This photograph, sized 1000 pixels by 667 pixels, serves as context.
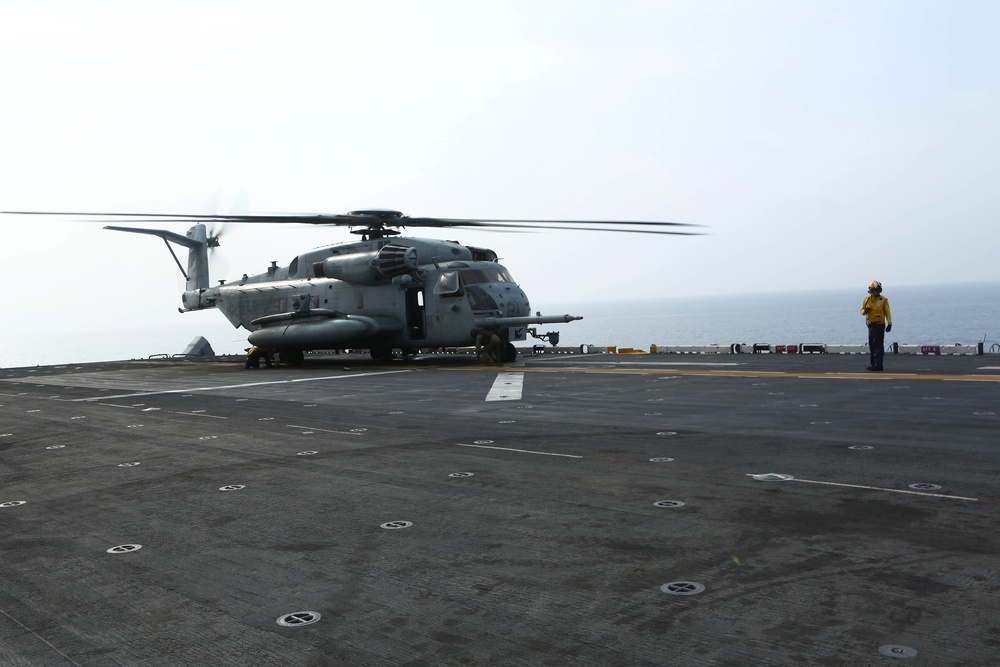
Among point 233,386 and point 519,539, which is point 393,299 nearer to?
point 233,386


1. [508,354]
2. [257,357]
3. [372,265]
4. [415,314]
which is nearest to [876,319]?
[508,354]

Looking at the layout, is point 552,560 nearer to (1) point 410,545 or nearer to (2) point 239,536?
(1) point 410,545

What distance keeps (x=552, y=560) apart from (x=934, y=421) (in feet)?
26.6

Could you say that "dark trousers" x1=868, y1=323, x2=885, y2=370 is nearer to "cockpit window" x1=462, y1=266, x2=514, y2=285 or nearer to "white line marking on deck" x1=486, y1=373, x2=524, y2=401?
"white line marking on deck" x1=486, y1=373, x2=524, y2=401

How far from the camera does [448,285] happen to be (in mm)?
26703

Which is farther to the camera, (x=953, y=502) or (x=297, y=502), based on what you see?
(x=297, y=502)

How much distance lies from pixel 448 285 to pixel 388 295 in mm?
2632

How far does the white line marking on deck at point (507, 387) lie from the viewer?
16.7 metres

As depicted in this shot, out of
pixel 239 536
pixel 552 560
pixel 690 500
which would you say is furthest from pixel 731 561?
pixel 239 536

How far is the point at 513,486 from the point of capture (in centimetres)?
793

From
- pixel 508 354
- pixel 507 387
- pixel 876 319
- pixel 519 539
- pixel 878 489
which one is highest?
pixel 876 319

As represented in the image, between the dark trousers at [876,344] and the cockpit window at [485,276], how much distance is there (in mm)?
12267

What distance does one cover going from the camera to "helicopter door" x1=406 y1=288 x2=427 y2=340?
27719mm

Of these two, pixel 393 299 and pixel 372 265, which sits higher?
pixel 372 265
